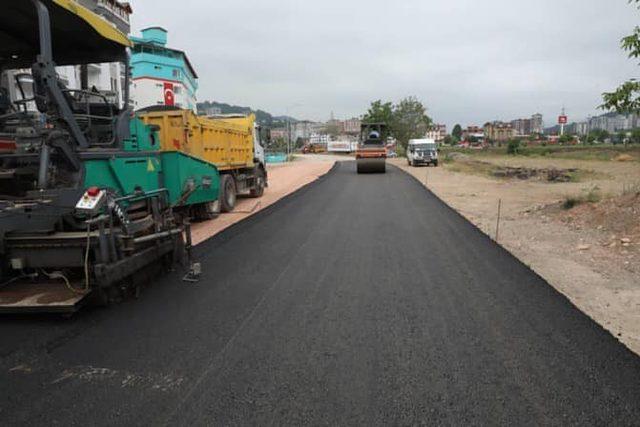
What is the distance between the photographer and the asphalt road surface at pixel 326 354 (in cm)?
324

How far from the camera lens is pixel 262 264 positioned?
710 cm

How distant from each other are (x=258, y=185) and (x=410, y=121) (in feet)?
178

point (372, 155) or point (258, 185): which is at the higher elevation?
point (372, 155)

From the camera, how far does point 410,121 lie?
68000 millimetres

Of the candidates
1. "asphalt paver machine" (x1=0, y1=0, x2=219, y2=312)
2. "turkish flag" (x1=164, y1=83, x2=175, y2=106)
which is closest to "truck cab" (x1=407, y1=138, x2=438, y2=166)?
"turkish flag" (x1=164, y1=83, x2=175, y2=106)

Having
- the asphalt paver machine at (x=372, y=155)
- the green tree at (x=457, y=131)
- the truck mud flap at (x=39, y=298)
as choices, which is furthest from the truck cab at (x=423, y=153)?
the green tree at (x=457, y=131)

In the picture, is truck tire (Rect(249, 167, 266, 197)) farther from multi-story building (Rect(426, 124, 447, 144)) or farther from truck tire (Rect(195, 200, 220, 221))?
multi-story building (Rect(426, 124, 447, 144))

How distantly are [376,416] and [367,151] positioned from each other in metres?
27.4

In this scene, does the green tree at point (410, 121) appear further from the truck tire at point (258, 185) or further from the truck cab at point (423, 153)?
the truck tire at point (258, 185)

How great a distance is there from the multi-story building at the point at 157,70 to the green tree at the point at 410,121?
28627 mm

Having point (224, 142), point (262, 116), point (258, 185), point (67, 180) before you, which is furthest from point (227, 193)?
point (262, 116)

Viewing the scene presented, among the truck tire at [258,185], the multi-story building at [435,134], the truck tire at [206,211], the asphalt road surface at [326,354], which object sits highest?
the multi-story building at [435,134]

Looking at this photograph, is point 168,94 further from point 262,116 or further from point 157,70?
point 262,116

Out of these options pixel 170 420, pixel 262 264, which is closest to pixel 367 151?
pixel 262 264
